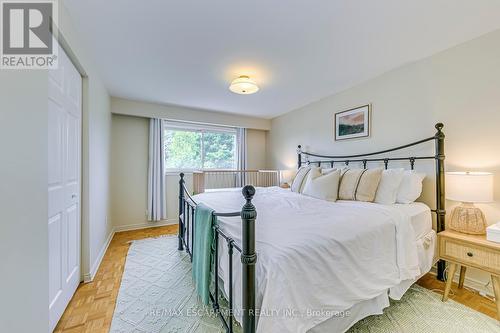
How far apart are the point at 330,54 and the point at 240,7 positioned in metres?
1.16

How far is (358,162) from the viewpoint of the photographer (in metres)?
3.08

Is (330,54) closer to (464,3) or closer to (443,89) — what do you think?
(464,3)

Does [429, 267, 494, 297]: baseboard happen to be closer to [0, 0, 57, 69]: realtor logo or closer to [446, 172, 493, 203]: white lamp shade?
[446, 172, 493, 203]: white lamp shade

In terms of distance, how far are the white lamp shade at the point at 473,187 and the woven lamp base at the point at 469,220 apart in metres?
0.16

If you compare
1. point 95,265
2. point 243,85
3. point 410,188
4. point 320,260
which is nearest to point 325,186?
point 410,188

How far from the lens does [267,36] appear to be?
1.96 metres

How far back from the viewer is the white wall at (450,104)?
192 cm

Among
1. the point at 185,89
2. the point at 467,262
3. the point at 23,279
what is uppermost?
the point at 185,89

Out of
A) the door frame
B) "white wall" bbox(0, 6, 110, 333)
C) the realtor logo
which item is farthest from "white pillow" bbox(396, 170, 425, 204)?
the door frame

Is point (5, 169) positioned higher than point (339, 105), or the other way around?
point (339, 105)

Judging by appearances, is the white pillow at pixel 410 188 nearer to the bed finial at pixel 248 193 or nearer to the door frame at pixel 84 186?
the bed finial at pixel 248 193

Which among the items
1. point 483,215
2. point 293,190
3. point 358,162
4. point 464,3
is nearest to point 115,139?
point 293,190

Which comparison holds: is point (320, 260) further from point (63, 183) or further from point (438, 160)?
point (63, 183)

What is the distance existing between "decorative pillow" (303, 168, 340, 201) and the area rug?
1091mm
